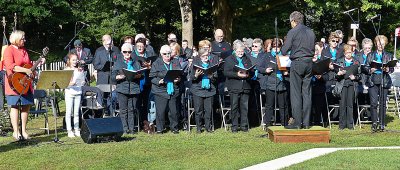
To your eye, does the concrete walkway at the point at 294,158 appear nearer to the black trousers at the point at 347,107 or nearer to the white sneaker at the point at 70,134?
the black trousers at the point at 347,107

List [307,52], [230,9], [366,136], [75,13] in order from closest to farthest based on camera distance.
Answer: [307,52] → [366,136] → [230,9] → [75,13]

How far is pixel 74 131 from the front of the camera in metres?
13.0

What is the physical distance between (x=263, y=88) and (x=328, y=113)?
148cm

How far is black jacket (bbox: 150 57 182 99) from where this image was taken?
12.9 metres

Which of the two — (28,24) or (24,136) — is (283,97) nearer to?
(24,136)

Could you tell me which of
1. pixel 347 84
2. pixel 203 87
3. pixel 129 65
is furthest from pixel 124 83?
pixel 347 84

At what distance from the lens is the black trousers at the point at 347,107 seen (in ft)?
44.4

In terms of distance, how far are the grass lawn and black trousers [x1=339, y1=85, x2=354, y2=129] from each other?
0.55 meters

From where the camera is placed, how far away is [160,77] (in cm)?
1289

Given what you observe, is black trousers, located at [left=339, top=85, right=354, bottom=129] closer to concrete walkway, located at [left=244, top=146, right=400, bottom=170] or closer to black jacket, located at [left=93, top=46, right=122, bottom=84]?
concrete walkway, located at [left=244, top=146, right=400, bottom=170]

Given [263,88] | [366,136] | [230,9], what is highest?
[230,9]

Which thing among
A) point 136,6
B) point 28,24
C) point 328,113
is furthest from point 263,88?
point 28,24

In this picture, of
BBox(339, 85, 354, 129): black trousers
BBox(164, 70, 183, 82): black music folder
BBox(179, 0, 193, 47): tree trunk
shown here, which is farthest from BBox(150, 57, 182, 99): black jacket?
BBox(179, 0, 193, 47): tree trunk

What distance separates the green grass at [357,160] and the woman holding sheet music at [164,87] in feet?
13.0
